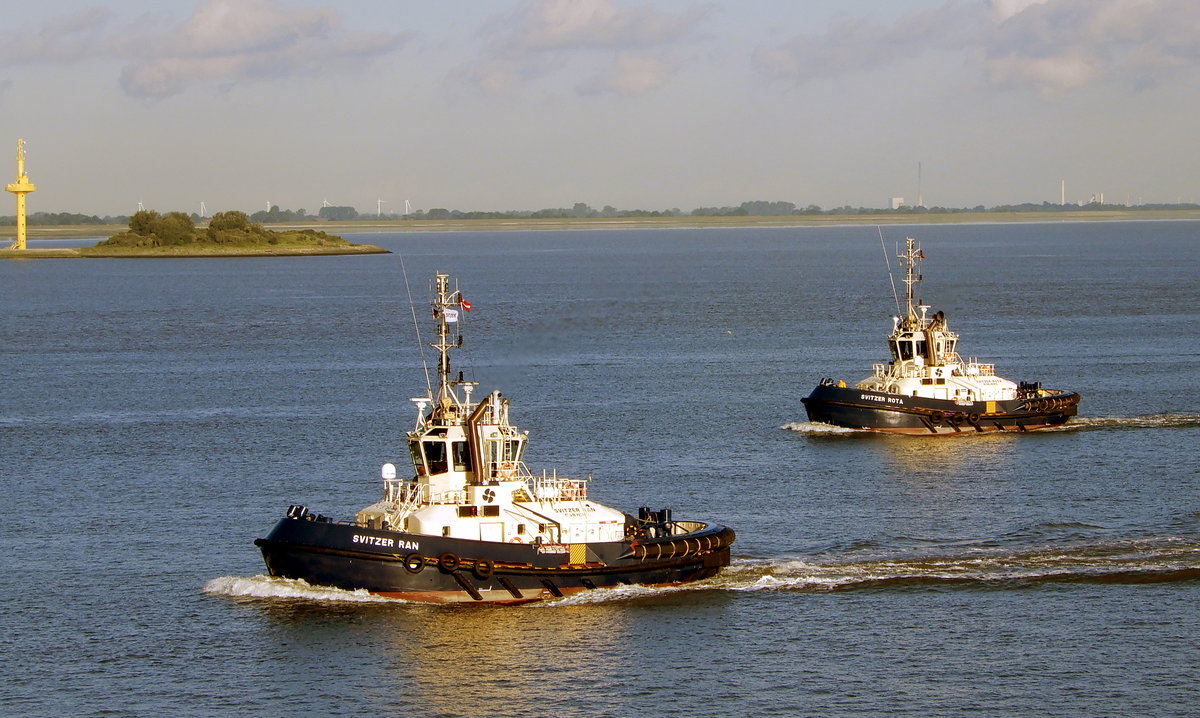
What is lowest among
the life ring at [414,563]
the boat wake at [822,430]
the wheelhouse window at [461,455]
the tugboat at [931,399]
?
the boat wake at [822,430]

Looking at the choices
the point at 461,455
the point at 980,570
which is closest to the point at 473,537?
the point at 461,455

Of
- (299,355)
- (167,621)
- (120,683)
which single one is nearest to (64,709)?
(120,683)

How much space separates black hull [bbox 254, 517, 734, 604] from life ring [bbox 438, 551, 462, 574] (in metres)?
0.03

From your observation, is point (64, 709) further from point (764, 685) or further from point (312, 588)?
point (764, 685)

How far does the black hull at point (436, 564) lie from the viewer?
149 ft

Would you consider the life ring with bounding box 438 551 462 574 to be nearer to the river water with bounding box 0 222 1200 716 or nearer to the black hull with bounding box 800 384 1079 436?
the river water with bounding box 0 222 1200 716

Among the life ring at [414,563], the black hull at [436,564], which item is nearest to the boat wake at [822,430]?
the black hull at [436,564]

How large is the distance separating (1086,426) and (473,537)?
136 feet

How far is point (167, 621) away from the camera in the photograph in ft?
147

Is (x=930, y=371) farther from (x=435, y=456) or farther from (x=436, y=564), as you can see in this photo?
(x=436, y=564)

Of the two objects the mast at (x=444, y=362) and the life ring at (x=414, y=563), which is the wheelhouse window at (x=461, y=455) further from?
the life ring at (x=414, y=563)

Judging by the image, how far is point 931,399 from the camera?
257 feet

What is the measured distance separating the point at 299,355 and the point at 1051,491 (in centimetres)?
6357

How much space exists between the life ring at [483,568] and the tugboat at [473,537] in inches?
1.1
